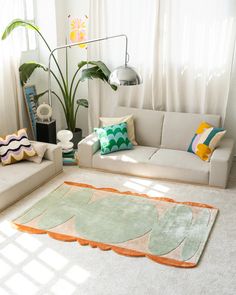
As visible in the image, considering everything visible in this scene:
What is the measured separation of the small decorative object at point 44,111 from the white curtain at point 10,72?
287 millimetres

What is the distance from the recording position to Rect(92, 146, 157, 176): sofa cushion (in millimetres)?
4535

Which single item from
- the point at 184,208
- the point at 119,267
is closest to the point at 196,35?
the point at 184,208

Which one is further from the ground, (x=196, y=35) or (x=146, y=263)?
(x=196, y=35)

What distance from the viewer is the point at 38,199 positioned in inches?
160

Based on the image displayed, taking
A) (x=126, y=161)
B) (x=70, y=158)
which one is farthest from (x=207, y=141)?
(x=70, y=158)

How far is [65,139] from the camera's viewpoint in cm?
511

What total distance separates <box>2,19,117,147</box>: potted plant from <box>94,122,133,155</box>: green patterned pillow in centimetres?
73

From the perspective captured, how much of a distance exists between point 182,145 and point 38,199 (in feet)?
6.18

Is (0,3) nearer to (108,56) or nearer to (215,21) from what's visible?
(108,56)

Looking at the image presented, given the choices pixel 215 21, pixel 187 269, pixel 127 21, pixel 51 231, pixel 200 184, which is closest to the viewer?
pixel 187 269

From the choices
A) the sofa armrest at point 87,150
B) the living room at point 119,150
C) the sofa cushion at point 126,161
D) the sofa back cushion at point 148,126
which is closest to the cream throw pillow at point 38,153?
the living room at point 119,150

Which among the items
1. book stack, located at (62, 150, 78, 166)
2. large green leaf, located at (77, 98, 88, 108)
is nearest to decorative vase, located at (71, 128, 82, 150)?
book stack, located at (62, 150, 78, 166)

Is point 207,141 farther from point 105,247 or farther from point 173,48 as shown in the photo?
point 105,247

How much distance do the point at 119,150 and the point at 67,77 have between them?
1.37 meters
